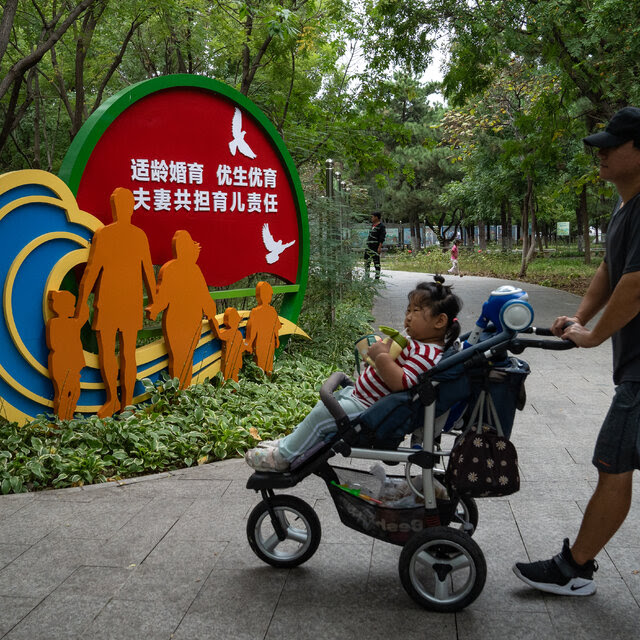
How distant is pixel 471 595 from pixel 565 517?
3.83ft

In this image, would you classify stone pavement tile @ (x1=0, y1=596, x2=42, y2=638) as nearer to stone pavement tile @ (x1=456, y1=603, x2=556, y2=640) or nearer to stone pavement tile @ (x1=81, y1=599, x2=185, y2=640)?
stone pavement tile @ (x1=81, y1=599, x2=185, y2=640)

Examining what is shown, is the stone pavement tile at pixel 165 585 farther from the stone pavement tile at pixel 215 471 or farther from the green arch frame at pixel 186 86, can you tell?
the green arch frame at pixel 186 86

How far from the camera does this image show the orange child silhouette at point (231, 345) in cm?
652

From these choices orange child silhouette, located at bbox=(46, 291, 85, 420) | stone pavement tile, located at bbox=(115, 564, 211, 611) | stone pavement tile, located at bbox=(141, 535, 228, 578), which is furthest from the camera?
orange child silhouette, located at bbox=(46, 291, 85, 420)

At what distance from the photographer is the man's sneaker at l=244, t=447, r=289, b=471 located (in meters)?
3.07

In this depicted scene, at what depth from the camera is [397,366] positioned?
9.39ft

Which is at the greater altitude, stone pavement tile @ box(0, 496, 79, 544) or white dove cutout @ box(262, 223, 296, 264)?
white dove cutout @ box(262, 223, 296, 264)

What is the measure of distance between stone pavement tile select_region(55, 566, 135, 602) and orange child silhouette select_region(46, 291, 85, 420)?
2.03 meters

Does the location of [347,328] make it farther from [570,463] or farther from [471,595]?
[471,595]

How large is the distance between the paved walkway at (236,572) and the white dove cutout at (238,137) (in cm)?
327

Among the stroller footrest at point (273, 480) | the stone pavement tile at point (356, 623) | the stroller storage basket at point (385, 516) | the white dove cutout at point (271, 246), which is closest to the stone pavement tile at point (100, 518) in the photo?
the stroller footrest at point (273, 480)

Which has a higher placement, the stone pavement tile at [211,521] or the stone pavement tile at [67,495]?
the stone pavement tile at [211,521]

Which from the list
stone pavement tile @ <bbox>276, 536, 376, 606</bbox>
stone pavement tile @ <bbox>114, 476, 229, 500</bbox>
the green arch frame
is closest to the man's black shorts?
stone pavement tile @ <bbox>276, 536, 376, 606</bbox>

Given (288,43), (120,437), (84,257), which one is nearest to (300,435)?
(120,437)
